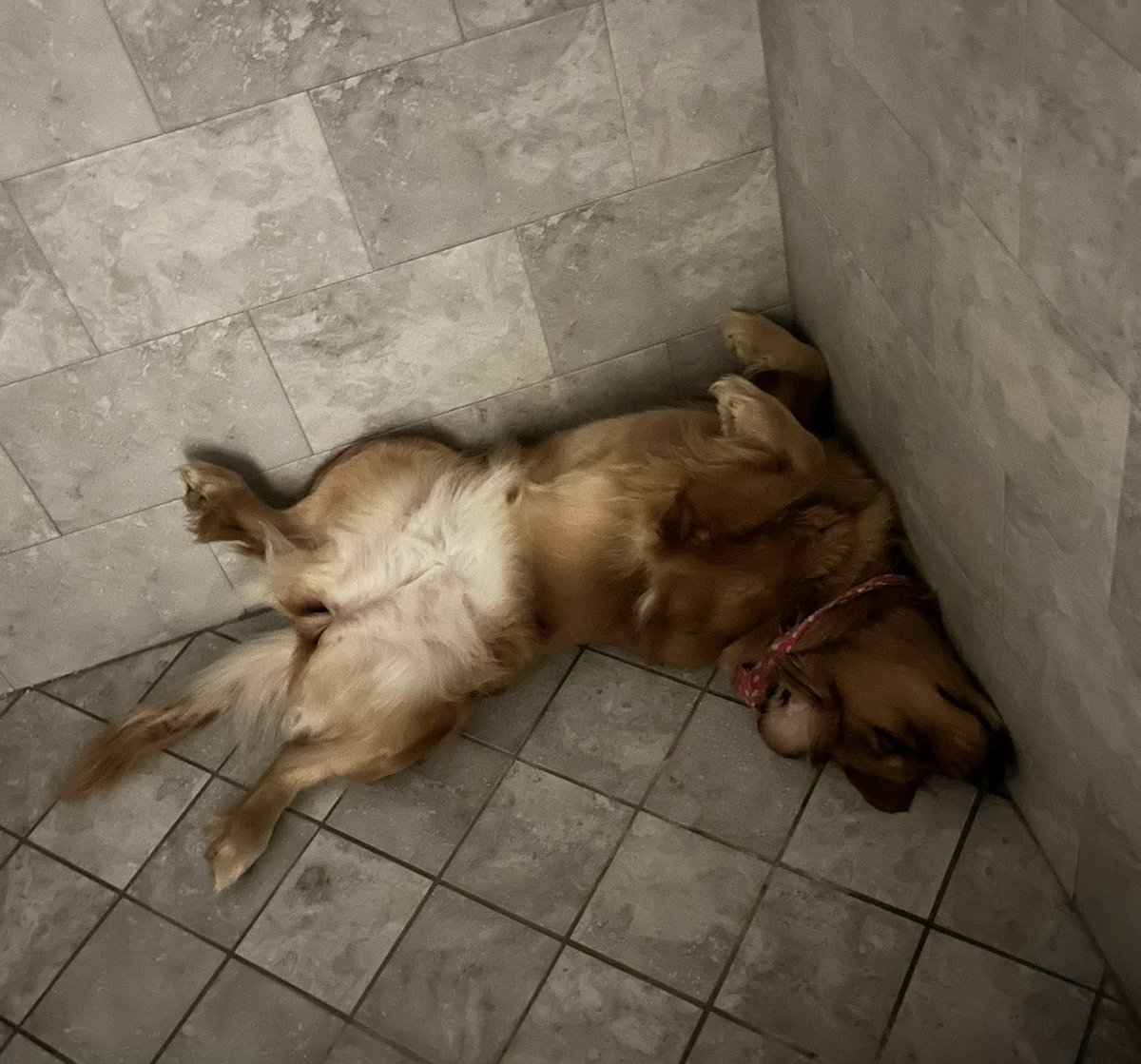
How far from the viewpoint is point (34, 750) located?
2.80 meters

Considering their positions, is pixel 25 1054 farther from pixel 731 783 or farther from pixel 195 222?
pixel 195 222

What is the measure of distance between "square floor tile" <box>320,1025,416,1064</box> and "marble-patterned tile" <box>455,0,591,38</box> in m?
1.91

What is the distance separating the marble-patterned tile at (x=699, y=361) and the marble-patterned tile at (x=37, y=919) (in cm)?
174

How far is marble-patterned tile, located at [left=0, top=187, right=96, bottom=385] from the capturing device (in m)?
2.19

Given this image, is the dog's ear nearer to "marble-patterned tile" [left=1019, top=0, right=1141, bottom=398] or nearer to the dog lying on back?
the dog lying on back

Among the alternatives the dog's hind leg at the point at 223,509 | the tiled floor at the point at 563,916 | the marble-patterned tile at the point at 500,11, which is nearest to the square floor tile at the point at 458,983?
the tiled floor at the point at 563,916

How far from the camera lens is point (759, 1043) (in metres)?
2.10

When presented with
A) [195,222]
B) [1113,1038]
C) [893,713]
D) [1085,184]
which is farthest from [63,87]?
[1113,1038]

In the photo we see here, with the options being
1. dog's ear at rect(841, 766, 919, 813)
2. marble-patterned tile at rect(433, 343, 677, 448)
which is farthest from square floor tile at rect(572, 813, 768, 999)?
marble-patterned tile at rect(433, 343, 677, 448)

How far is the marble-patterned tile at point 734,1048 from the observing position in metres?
2.08

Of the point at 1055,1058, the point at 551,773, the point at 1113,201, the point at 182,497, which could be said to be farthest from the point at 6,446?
the point at 1055,1058

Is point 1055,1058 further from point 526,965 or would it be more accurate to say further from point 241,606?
point 241,606

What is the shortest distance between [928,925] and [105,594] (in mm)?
2009

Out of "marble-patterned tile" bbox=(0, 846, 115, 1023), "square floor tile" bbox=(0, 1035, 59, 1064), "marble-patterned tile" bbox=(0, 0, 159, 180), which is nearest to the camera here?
"marble-patterned tile" bbox=(0, 0, 159, 180)
